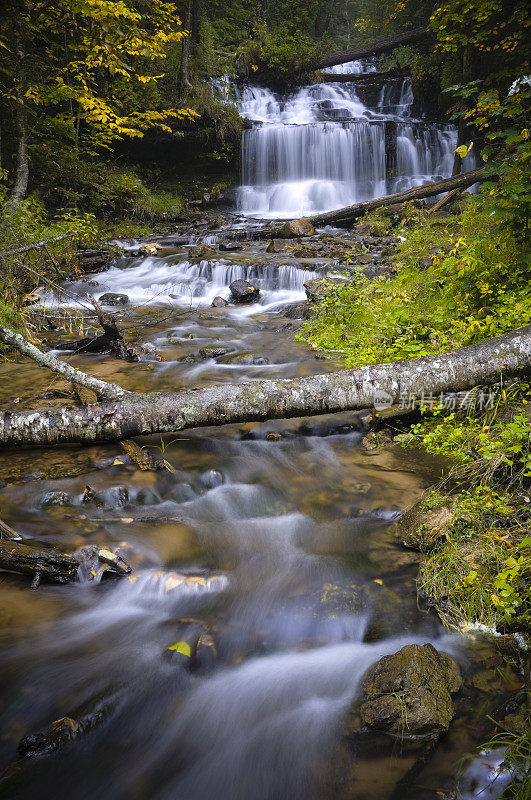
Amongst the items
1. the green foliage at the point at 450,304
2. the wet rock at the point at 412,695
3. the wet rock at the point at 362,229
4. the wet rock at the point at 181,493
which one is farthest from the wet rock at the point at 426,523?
the wet rock at the point at 362,229

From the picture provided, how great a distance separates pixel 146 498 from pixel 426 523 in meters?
2.07

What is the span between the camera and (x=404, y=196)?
1289cm

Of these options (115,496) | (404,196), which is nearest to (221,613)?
(115,496)

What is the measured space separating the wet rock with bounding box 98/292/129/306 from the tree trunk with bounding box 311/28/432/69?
57.5 feet

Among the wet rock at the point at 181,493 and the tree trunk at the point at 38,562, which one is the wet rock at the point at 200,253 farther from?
the tree trunk at the point at 38,562

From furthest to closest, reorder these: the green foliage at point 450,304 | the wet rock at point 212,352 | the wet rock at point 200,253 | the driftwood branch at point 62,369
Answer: the wet rock at point 200,253 → the wet rock at point 212,352 → the green foliage at point 450,304 → the driftwood branch at point 62,369

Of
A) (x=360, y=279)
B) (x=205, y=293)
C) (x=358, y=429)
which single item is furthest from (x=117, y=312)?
(x=358, y=429)

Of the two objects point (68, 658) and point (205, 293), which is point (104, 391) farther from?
point (205, 293)

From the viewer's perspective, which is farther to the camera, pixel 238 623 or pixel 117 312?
pixel 117 312

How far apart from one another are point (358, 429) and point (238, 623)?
92.9 inches

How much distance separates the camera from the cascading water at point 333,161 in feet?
55.6

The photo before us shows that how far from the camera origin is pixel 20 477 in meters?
3.54

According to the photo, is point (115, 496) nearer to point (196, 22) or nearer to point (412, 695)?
point (412, 695)

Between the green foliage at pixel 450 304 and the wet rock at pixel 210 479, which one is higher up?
the green foliage at pixel 450 304
